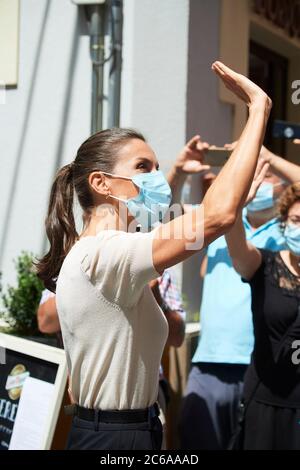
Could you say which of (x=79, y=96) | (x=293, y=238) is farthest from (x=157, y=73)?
(x=293, y=238)

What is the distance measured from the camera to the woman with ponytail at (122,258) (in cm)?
180

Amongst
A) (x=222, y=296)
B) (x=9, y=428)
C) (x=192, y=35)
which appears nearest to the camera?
(x=9, y=428)

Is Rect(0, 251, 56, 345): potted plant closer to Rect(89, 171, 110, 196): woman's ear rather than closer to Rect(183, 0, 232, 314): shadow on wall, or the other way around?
Rect(183, 0, 232, 314): shadow on wall

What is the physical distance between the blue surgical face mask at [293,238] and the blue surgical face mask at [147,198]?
40.9 inches

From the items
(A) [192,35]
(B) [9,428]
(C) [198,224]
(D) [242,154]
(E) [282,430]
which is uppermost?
(A) [192,35]

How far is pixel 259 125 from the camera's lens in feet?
6.01

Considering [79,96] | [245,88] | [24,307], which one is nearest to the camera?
[245,88]

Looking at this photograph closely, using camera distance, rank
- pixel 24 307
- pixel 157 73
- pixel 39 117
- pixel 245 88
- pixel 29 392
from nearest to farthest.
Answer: pixel 245 88
pixel 29 392
pixel 24 307
pixel 157 73
pixel 39 117

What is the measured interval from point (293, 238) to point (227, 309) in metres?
0.72

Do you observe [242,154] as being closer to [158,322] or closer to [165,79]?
[158,322]

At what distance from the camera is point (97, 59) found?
4535 mm

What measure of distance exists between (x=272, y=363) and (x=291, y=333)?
16 centimetres

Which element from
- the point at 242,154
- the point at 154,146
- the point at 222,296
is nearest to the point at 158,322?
the point at 242,154
